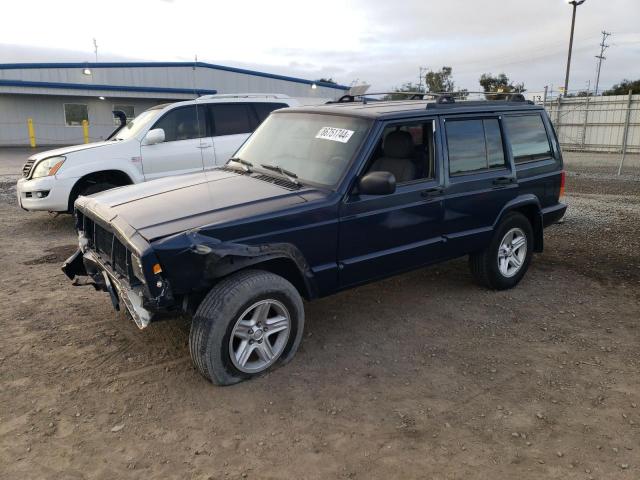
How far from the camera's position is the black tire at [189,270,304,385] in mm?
3125

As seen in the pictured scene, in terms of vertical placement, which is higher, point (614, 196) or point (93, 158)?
point (93, 158)

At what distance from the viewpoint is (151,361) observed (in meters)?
3.66

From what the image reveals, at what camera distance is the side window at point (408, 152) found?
13.5 ft

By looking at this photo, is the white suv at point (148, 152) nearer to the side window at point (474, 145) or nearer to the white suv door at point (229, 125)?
the white suv door at point (229, 125)

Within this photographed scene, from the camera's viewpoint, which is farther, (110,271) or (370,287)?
(370,287)

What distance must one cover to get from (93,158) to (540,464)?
266 inches

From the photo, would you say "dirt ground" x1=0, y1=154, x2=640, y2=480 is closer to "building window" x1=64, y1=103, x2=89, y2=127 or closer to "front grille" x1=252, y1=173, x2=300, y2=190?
"front grille" x1=252, y1=173, x2=300, y2=190

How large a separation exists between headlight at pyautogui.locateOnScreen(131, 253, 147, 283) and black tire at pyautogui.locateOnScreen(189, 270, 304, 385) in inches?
16.4

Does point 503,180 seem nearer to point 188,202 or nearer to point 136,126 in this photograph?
point 188,202

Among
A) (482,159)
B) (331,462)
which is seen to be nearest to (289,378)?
(331,462)

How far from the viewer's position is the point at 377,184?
11.4 feet

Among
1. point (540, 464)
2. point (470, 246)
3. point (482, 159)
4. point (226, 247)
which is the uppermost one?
point (482, 159)

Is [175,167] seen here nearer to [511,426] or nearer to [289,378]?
[289,378]

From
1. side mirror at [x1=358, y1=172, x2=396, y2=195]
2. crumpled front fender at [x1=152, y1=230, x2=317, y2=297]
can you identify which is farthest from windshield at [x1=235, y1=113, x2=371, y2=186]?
crumpled front fender at [x1=152, y1=230, x2=317, y2=297]
